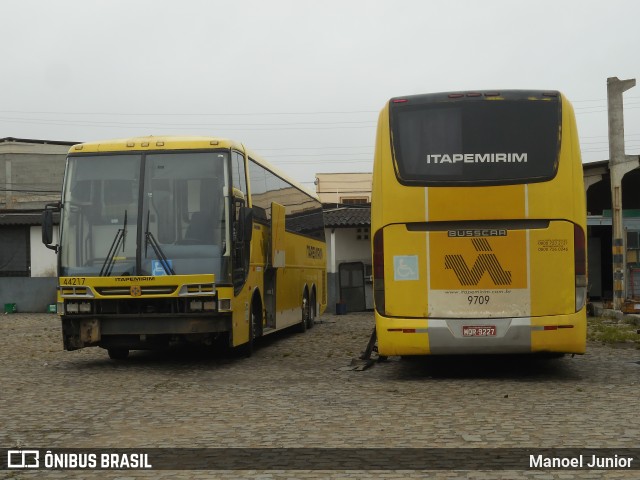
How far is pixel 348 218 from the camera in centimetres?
3272

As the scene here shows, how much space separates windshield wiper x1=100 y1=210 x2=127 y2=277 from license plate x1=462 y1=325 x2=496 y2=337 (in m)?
5.23

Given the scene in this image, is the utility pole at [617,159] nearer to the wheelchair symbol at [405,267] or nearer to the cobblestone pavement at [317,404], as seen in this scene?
the cobblestone pavement at [317,404]

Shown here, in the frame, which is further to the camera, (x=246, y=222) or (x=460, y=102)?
(x=246, y=222)

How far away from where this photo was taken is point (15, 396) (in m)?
10.7

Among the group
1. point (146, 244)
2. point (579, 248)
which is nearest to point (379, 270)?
point (579, 248)

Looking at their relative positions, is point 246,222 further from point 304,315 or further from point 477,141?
point 304,315

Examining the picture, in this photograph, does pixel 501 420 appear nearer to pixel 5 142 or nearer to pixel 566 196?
pixel 566 196

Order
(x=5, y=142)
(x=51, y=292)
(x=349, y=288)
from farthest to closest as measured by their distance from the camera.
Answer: (x=5, y=142)
(x=51, y=292)
(x=349, y=288)

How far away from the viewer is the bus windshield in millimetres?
13023

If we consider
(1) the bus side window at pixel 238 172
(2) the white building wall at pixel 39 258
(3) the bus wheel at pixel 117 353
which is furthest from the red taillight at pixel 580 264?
(2) the white building wall at pixel 39 258

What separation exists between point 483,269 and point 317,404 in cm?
289

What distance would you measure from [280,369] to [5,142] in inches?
1897

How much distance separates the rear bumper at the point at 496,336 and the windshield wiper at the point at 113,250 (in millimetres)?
4437

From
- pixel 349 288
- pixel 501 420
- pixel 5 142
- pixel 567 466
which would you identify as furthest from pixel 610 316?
pixel 5 142
